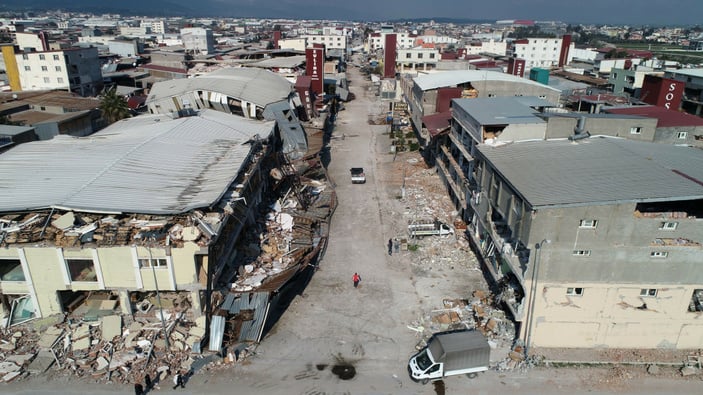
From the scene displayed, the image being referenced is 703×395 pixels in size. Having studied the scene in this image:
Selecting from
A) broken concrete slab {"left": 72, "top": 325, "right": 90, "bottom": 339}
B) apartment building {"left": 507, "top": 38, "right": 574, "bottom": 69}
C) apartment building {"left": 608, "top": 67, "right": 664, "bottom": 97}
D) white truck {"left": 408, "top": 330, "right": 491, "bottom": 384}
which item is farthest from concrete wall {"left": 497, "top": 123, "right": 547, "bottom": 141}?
apartment building {"left": 507, "top": 38, "right": 574, "bottom": 69}

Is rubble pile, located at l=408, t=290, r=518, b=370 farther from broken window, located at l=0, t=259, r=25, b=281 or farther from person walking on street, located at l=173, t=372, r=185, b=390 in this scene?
broken window, located at l=0, t=259, r=25, b=281

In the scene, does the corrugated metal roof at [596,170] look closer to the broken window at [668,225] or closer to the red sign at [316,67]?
the broken window at [668,225]

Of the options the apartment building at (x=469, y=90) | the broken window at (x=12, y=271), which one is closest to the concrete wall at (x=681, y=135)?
the apartment building at (x=469, y=90)

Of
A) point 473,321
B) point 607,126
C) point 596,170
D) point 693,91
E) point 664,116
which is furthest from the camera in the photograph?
point 693,91

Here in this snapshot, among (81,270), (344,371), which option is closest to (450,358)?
(344,371)

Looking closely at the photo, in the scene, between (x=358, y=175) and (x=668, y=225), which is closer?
(x=668, y=225)

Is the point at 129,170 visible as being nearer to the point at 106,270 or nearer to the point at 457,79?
the point at 106,270
